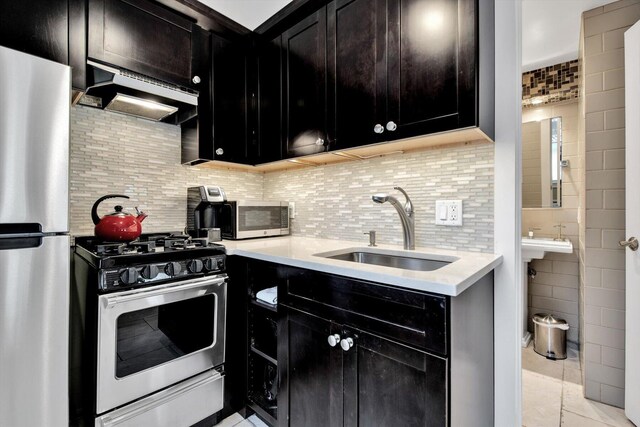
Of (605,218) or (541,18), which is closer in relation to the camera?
(605,218)

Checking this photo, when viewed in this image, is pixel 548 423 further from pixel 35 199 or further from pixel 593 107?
pixel 35 199

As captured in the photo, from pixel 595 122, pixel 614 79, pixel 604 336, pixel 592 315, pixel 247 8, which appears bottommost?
pixel 604 336

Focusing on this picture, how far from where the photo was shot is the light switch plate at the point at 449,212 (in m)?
1.48

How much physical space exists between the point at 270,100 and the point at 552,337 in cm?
270

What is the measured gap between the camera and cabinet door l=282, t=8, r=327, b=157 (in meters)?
1.67

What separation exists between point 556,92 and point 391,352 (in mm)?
2732

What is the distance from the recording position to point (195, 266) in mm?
1457

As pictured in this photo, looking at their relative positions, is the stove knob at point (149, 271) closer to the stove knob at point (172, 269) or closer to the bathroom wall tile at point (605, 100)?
the stove knob at point (172, 269)

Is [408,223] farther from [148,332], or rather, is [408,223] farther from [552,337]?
[552,337]

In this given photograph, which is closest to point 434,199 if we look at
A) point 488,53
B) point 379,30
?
point 488,53

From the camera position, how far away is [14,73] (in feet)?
3.33

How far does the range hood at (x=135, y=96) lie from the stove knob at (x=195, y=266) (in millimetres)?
906

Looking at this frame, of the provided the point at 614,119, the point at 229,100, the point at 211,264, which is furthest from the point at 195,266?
the point at 614,119

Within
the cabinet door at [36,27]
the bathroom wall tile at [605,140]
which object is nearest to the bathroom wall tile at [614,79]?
the bathroom wall tile at [605,140]
